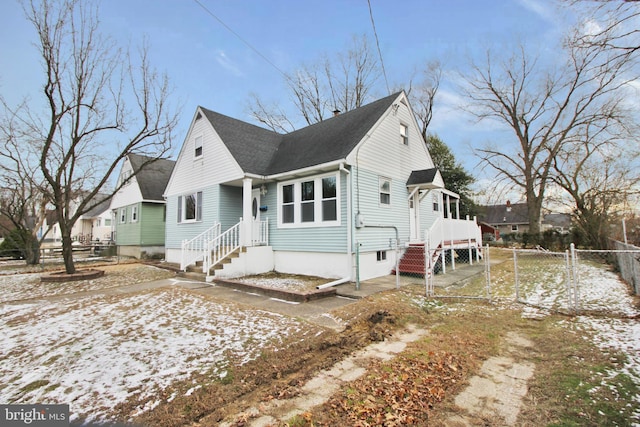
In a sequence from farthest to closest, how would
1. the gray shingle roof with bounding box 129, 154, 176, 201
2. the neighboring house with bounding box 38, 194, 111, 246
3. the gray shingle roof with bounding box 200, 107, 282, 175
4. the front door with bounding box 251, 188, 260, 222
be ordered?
1. the neighboring house with bounding box 38, 194, 111, 246
2. the gray shingle roof with bounding box 129, 154, 176, 201
3. the front door with bounding box 251, 188, 260, 222
4. the gray shingle roof with bounding box 200, 107, 282, 175

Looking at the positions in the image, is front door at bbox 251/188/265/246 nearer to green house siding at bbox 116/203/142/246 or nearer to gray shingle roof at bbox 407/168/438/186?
gray shingle roof at bbox 407/168/438/186

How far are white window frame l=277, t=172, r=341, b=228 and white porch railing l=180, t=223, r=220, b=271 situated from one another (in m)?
2.78

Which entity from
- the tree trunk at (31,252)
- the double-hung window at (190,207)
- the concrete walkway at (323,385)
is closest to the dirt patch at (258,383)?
the concrete walkway at (323,385)

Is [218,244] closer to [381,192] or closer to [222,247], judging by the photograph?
[222,247]

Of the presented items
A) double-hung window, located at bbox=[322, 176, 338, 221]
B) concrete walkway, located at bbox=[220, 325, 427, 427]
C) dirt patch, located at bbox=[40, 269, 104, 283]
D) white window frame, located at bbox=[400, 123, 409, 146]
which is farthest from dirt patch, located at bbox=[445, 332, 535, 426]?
dirt patch, located at bbox=[40, 269, 104, 283]

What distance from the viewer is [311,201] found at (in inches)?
416

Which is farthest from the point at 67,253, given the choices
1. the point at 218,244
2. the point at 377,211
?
the point at 377,211

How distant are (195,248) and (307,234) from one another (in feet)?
17.1

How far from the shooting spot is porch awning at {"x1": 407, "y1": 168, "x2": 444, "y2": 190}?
11977 mm

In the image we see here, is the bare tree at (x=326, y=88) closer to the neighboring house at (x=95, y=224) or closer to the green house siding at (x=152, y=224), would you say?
the green house siding at (x=152, y=224)

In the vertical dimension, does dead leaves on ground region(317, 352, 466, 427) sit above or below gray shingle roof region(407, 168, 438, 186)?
below

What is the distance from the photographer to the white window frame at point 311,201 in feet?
32.2

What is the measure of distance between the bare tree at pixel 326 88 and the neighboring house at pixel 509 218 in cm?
3581

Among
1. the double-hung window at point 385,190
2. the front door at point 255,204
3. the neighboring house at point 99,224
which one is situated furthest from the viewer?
the neighboring house at point 99,224
